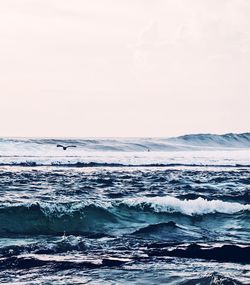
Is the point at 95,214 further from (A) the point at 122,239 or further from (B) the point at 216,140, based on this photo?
(B) the point at 216,140

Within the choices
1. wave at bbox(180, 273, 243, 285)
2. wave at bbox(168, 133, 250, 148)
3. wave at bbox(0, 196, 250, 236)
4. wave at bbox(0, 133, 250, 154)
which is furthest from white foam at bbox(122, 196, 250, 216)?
wave at bbox(168, 133, 250, 148)

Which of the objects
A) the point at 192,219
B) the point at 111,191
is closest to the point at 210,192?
the point at 111,191

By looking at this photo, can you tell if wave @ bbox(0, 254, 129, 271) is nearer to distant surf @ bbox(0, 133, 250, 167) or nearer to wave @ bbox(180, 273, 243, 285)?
wave @ bbox(180, 273, 243, 285)

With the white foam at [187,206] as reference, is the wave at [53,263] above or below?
below

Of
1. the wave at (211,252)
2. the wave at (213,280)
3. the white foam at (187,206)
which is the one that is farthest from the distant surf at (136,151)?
the wave at (213,280)

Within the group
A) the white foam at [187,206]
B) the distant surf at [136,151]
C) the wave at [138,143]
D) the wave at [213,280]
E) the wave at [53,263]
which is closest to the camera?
the wave at [213,280]

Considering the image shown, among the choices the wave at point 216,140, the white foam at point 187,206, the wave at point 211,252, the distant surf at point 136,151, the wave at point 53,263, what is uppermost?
the wave at point 216,140

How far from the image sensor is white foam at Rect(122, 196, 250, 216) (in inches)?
602

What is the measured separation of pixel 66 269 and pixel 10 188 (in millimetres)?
12938

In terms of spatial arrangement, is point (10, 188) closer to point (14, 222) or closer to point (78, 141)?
point (14, 222)

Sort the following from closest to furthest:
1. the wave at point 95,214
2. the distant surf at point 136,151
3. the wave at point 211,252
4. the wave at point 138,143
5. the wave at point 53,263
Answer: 1. the wave at point 53,263
2. the wave at point 211,252
3. the wave at point 95,214
4. the distant surf at point 136,151
5. the wave at point 138,143

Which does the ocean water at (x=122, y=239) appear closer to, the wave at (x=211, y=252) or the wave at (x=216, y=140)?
the wave at (x=211, y=252)

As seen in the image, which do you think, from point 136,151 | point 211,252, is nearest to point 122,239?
point 211,252

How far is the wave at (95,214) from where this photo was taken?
12.8m
